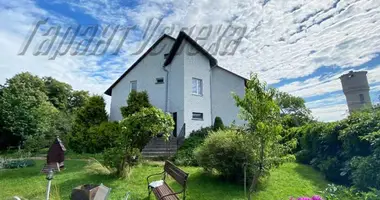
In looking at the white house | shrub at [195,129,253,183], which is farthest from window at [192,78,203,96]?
shrub at [195,129,253,183]

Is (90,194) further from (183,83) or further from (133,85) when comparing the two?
(133,85)

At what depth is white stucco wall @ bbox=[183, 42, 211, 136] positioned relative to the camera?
1552 cm

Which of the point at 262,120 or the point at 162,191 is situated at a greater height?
the point at 262,120

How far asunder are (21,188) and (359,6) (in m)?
12.5

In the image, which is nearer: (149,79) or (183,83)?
(183,83)

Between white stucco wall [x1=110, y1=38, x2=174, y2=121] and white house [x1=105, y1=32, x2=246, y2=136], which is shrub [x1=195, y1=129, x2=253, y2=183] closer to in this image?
white house [x1=105, y1=32, x2=246, y2=136]

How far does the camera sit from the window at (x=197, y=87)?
A: 645 inches

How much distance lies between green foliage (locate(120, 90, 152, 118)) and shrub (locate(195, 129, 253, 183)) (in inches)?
387

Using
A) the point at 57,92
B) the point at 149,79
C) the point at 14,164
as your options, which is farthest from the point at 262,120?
the point at 57,92

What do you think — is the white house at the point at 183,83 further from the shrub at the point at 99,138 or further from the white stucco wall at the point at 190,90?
the shrub at the point at 99,138

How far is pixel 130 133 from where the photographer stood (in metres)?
7.29

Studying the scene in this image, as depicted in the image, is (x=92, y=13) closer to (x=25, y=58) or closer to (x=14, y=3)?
(x=14, y=3)

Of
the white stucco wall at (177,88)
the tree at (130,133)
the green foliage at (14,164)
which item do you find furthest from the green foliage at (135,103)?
the tree at (130,133)

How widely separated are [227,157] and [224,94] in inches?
473
